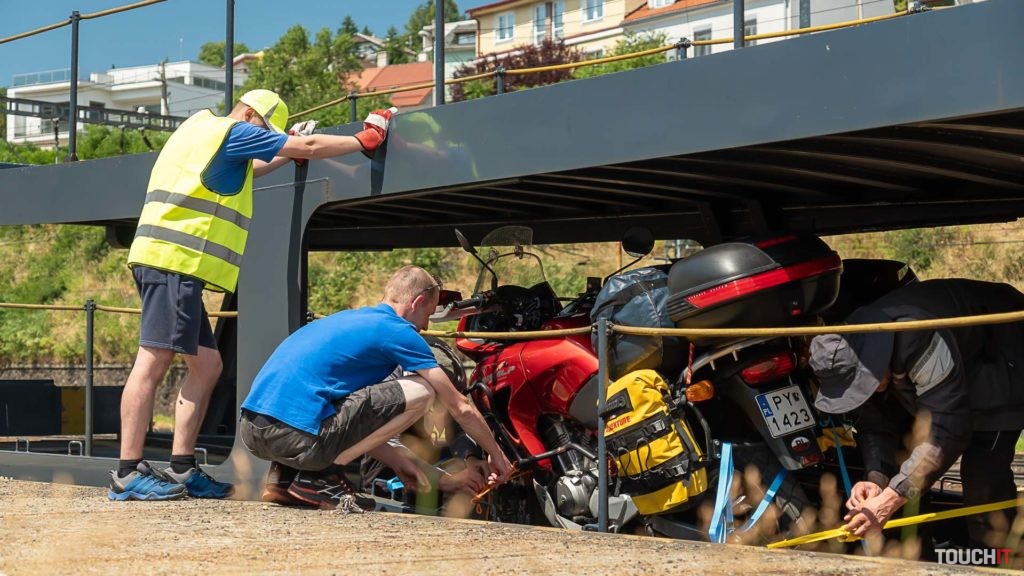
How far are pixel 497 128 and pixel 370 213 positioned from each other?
3025 millimetres

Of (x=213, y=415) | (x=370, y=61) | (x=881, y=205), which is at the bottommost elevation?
(x=213, y=415)

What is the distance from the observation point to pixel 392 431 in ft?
16.2

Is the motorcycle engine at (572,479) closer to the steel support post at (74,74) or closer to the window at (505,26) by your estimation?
the steel support post at (74,74)

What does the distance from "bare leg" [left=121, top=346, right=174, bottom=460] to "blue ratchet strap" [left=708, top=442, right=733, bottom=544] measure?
252 cm

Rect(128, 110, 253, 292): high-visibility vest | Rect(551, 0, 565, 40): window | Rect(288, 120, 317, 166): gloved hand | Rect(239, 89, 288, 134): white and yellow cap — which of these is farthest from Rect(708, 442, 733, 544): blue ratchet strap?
Rect(551, 0, 565, 40): window

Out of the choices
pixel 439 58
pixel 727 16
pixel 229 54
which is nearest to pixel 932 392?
pixel 439 58

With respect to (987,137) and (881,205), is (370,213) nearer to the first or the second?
(881,205)

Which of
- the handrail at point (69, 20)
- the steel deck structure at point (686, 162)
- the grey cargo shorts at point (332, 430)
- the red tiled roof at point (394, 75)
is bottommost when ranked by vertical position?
the grey cargo shorts at point (332, 430)

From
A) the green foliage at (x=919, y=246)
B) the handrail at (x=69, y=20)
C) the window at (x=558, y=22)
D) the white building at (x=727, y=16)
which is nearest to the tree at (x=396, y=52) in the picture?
the window at (x=558, y=22)

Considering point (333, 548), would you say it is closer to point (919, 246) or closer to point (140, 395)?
point (140, 395)

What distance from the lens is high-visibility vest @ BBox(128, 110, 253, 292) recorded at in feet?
17.1

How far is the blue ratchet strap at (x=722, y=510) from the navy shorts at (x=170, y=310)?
244 centimetres

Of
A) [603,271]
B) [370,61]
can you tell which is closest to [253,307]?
[603,271]

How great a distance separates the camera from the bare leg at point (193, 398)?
529 cm
